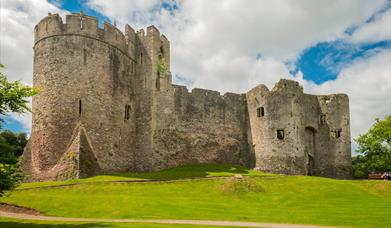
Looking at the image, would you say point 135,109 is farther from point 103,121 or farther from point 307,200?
point 307,200

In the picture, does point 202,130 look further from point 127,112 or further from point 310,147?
point 310,147

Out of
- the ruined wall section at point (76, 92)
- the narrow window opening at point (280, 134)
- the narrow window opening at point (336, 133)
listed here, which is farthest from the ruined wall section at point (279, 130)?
the ruined wall section at point (76, 92)

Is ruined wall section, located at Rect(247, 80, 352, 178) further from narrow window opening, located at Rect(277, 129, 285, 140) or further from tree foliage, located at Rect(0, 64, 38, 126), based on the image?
tree foliage, located at Rect(0, 64, 38, 126)

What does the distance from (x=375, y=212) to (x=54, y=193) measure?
20741 mm

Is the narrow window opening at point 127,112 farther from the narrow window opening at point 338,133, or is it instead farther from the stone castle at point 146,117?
the narrow window opening at point 338,133

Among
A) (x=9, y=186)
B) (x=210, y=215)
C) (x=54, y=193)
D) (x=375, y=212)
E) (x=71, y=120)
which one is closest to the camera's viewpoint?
(x=9, y=186)

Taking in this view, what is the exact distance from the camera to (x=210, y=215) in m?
22.4

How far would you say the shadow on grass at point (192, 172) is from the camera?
35.7 m

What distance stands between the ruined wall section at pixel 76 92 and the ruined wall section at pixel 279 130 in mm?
14791

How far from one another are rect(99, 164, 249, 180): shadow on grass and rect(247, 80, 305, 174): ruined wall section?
3201 millimetres

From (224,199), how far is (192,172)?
10580 millimetres

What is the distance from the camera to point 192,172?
39.6m

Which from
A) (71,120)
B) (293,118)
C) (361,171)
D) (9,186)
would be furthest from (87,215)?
(361,171)

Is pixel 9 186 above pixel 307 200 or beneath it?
above
